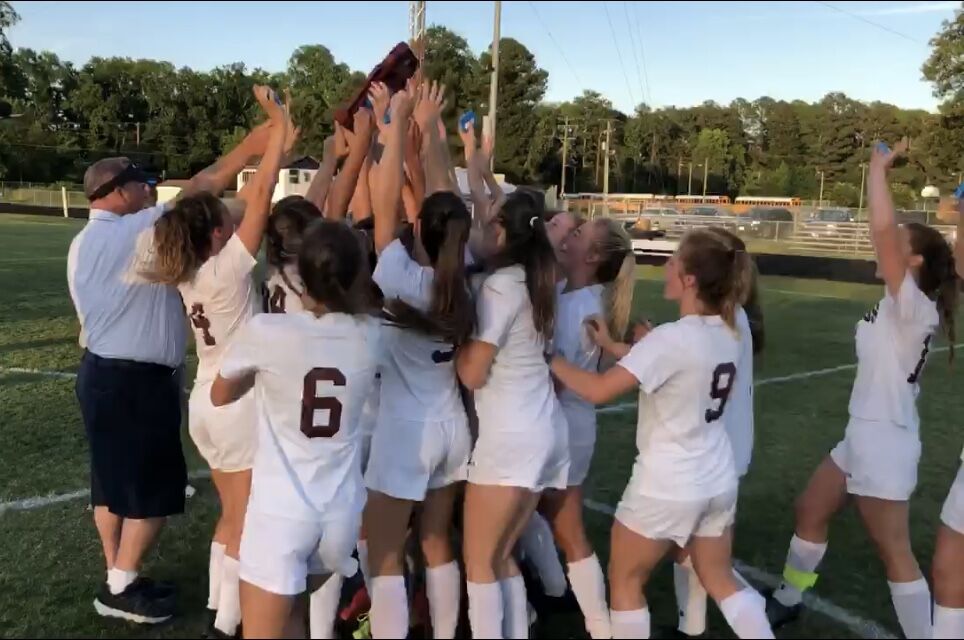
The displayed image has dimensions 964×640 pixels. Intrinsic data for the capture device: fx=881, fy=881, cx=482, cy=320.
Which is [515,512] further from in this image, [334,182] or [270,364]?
[334,182]

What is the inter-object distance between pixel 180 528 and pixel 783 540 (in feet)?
12.2

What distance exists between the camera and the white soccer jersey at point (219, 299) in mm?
3598

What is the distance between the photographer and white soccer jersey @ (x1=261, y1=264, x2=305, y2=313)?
3494 millimetres

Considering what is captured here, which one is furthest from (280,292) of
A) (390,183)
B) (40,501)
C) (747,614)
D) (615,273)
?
(40,501)

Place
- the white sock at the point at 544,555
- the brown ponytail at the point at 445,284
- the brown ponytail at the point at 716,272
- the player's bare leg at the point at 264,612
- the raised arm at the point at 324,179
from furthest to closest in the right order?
the raised arm at the point at 324,179 → the white sock at the point at 544,555 → the brown ponytail at the point at 716,272 → the brown ponytail at the point at 445,284 → the player's bare leg at the point at 264,612

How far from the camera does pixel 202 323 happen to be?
12.2 ft

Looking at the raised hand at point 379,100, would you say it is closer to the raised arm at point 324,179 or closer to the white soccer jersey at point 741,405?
the raised arm at point 324,179

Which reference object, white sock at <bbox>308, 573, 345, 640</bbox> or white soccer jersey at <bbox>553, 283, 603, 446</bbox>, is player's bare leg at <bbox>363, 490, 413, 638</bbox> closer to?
white sock at <bbox>308, 573, 345, 640</bbox>

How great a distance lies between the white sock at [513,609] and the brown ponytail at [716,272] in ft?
4.55

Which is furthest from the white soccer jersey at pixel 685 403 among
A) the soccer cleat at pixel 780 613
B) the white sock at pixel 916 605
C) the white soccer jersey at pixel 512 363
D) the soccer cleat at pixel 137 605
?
the soccer cleat at pixel 137 605

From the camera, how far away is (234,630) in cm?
389

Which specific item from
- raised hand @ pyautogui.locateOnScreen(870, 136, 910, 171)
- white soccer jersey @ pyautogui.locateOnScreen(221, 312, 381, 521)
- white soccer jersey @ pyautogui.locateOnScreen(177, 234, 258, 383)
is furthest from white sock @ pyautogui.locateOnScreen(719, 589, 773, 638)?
white soccer jersey @ pyautogui.locateOnScreen(177, 234, 258, 383)

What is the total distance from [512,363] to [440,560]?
0.89 meters

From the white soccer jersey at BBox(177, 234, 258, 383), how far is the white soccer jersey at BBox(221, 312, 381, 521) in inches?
23.6
